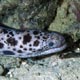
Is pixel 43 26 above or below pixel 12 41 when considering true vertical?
above

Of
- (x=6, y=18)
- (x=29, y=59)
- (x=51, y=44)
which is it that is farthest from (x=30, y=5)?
(x=29, y=59)

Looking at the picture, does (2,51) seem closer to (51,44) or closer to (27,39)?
(27,39)

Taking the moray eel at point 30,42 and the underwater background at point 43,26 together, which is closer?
the underwater background at point 43,26

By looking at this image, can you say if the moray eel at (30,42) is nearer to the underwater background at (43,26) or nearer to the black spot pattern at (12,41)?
the black spot pattern at (12,41)

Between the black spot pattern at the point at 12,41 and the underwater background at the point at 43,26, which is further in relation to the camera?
the black spot pattern at the point at 12,41

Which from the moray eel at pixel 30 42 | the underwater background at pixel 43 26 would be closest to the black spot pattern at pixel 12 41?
the moray eel at pixel 30 42

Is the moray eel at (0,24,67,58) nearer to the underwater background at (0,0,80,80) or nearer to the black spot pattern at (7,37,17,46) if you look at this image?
the black spot pattern at (7,37,17,46)

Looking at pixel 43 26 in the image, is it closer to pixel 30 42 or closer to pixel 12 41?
pixel 30 42

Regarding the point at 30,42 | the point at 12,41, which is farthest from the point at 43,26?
the point at 12,41

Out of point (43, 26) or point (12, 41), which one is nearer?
point (12, 41)
